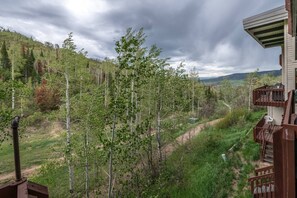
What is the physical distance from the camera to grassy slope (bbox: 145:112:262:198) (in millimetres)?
11289

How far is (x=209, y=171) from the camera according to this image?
1295cm

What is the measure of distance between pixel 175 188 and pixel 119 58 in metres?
8.08

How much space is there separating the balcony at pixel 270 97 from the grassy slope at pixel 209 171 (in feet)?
9.82

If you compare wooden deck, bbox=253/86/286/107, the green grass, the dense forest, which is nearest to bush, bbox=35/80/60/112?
the green grass

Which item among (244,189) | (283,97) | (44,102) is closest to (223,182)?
(244,189)

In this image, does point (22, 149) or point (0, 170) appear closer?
point (0, 170)

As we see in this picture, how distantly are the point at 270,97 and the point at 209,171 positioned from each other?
522 cm

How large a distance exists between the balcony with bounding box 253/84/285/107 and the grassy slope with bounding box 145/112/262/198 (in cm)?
299

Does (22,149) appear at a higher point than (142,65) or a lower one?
lower

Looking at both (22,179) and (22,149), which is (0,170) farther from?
(22,179)

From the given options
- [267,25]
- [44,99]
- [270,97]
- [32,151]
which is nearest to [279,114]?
[270,97]

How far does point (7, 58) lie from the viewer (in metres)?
50.2

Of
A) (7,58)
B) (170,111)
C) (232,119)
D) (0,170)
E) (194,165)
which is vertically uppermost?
(7,58)

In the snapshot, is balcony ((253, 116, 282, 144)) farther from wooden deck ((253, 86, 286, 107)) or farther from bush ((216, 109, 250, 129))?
bush ((216, 109, 250, 129))
